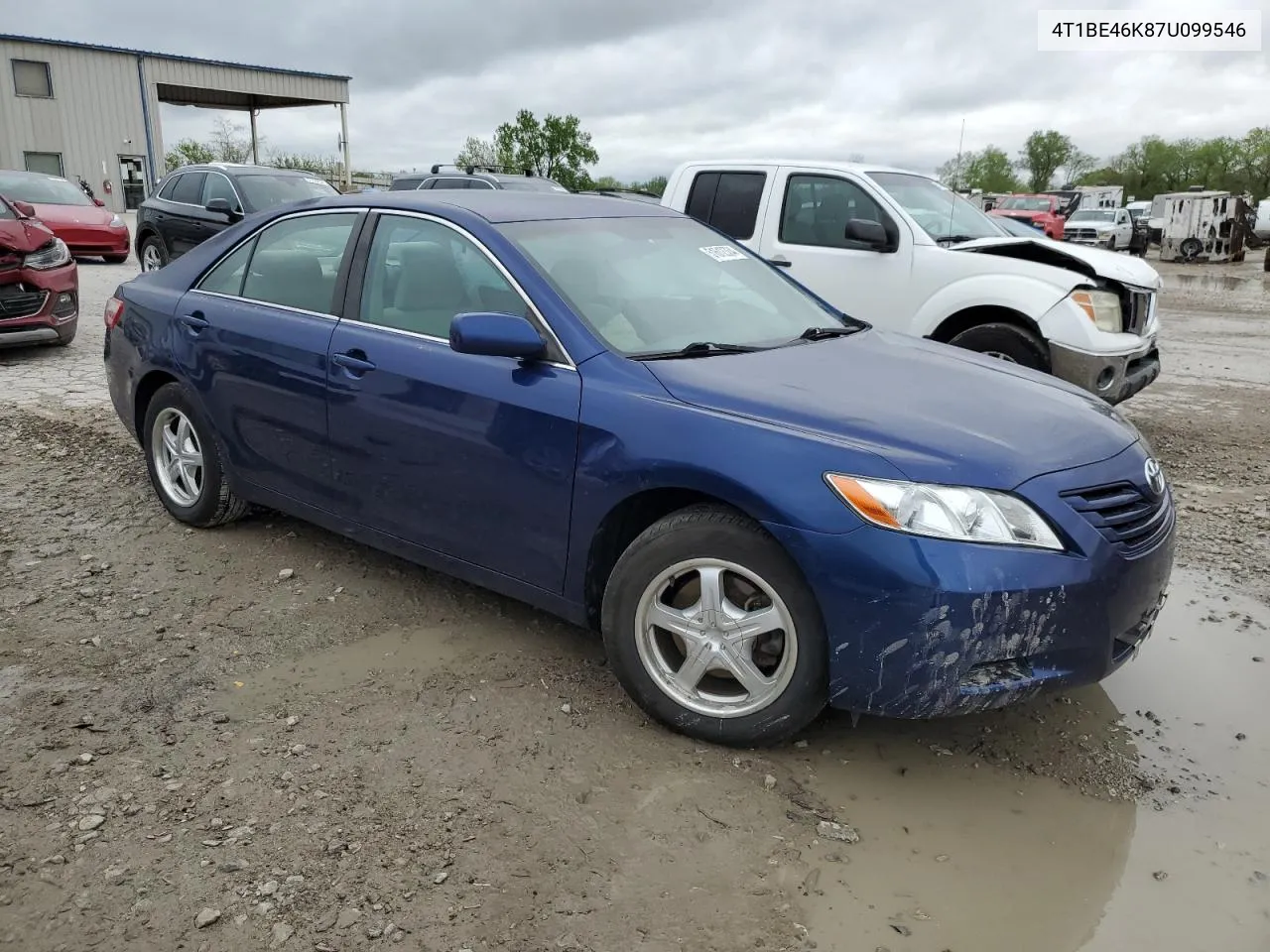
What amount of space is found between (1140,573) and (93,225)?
18131 millimetres

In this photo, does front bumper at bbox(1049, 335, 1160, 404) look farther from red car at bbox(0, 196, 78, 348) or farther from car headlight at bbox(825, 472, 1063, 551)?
red car at bbox(0, 196, 78, 348)

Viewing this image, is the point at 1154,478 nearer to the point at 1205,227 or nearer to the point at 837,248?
the point at 837,248

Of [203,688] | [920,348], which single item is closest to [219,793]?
[203,688]

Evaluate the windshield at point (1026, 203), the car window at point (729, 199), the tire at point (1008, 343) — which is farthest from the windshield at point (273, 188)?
the windshield at point (1026, 203)

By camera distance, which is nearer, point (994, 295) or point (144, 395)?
point (144, 395)

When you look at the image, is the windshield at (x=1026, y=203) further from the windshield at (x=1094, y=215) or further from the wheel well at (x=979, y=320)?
the wheel well at (x=979, y=320)

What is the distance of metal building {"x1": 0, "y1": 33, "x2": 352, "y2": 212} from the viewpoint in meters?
33.5

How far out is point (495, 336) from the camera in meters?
3.21

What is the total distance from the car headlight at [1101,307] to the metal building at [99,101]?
35882mm

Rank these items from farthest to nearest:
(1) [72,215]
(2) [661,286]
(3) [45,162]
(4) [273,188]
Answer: (3) [45,162]
(1) [72,215]
(4) [273,188]
(2) [661,286]

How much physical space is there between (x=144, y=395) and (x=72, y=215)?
14399mm

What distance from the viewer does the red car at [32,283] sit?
28.4 ft

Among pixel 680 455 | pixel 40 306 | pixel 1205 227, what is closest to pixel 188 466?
pixel 680 455

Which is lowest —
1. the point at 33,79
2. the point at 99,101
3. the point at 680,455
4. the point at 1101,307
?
the point at 680,455
